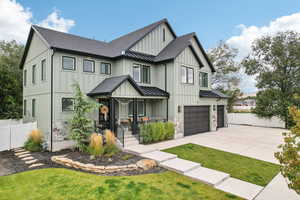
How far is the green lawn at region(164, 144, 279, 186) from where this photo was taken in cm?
616

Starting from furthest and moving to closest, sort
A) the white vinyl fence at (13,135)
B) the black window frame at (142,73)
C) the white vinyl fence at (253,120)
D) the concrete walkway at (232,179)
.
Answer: the white vinyl fence at (253,120), the black window frame at (142,73), the white vinyl fence at (13,135), the concrete walkway at (232,179)

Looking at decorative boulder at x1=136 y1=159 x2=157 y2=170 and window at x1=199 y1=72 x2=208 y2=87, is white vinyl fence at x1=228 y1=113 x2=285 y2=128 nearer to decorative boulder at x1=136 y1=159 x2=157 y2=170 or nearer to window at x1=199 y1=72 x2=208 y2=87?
window at x1=199 y1=72 x2=208 y2=87

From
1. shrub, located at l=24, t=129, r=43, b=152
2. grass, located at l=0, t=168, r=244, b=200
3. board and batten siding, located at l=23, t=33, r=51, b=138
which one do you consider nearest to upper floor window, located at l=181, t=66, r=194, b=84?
grass, located at l=0, t=168, r=244, b=200

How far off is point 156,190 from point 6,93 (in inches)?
734

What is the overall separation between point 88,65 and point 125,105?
3676 mm

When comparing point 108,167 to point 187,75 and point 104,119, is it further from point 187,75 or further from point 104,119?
point 187,75

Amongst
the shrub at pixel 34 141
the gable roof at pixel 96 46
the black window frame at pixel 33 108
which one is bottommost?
the shrub at pixel 34 141

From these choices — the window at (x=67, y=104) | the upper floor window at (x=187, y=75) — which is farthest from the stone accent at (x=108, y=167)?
the upper floor window at (x=187, y=75)

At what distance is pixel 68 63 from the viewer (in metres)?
10.2

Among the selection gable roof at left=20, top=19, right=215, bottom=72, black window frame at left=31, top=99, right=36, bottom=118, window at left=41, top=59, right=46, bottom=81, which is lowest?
black window frame at left=31, top=99, right=36, bottom=118

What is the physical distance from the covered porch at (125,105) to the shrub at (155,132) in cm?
73

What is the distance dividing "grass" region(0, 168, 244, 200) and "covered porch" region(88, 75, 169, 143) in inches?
161

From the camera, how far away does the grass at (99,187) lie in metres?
4.57

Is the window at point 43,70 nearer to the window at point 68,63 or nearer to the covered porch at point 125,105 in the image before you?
the window at point 68,63
